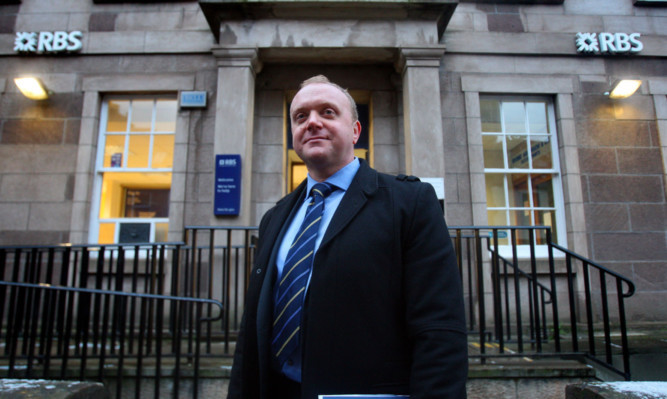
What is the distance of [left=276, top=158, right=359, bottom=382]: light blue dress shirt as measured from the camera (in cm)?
128

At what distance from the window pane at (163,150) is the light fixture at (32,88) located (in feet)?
6.19

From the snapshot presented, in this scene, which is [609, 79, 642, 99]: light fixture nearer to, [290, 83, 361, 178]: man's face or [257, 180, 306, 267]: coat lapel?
[290, 83, 361, 178]: man's face

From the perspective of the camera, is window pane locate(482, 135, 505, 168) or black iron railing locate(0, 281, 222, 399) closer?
black iron railing locate(0, 281, 222, 399)

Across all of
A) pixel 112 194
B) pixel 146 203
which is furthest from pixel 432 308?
pixel 112 194

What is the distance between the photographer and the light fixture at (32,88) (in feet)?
19.7

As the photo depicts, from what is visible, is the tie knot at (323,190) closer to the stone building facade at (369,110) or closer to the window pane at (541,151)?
the stone building facade at (369,110)

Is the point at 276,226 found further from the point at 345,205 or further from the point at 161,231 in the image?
the point at 161,231

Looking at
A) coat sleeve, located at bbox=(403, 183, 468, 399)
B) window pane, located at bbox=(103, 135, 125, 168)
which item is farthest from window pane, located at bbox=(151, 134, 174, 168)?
coat sleeve, located at bbox=(403, 183, 468, 399)

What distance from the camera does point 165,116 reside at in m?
6.43

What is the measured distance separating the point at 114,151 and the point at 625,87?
8.56 metres

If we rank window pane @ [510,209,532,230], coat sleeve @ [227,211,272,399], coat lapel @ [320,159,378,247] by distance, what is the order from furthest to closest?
window pane @ [510,209,532,230] → coat sleeve @ [227,211,272,399] → coat lapel @ [320,159,378,247]

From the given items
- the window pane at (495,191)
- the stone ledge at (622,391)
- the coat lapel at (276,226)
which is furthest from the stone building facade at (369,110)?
the coat lapel at (276,226)

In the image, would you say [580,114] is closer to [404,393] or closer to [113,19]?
[404,393]

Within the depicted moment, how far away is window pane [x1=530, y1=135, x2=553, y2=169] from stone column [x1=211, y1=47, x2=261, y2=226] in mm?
4787
